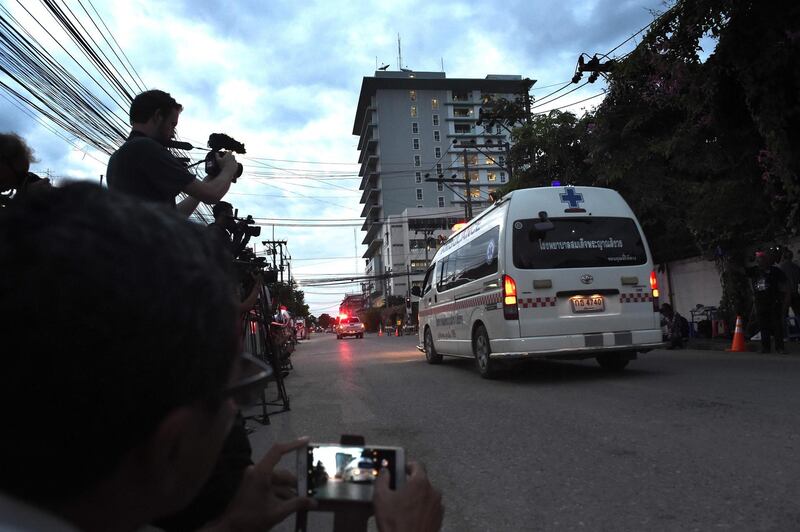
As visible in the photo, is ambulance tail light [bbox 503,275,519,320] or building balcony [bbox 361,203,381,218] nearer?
ambulance tail light [bbox 503,275,519,320]

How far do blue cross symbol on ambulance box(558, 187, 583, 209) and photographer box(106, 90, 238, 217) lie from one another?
5.51 metres

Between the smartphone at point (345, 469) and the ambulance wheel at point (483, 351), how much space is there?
6585 mm

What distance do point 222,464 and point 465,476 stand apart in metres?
2.23

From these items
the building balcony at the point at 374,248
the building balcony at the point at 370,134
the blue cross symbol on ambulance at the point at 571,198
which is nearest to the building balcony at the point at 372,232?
the building balcony at the point at 374,248

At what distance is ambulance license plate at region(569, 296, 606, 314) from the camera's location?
707 centimetres

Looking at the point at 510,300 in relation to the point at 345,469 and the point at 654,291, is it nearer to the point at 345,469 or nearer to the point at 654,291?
the point at 654,291

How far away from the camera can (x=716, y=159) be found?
10.3 metres

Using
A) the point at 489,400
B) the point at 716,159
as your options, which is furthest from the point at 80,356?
the point at 716,159

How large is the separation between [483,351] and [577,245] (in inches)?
75.0

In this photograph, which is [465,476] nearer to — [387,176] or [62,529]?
[62,529]

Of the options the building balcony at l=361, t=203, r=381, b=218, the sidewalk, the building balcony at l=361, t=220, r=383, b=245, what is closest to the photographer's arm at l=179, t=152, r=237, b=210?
the sidewalk

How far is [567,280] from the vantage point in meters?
7.05

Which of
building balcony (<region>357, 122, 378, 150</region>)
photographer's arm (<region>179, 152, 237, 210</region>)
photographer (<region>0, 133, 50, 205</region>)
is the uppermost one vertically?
building balcony (<region>357, 122, 378, 150</region>)

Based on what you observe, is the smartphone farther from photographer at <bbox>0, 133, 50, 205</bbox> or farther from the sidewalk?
the sidewalk
